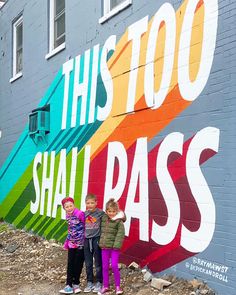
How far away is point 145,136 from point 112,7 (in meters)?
2.68

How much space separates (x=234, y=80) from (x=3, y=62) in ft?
31.4

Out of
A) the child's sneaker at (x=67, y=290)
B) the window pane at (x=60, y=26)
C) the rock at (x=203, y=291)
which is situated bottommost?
the child's sneaker at (x=67, y=290)

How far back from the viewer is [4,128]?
1311cm

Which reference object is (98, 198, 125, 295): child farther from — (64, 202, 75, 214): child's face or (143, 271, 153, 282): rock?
(64, 202, 75, 214): child's face

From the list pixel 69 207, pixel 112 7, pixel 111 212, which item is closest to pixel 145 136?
pixel 111 212

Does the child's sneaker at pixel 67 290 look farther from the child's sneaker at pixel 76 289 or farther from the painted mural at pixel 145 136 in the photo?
the painted mural at pixel 145 136

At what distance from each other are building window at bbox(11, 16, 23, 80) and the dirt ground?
4578mm

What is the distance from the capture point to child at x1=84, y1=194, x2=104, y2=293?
6.30 m

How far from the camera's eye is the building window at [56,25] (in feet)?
33.4

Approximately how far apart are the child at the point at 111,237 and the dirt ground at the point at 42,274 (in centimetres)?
22

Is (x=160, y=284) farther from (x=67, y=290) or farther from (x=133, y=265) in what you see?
(x=67, y=290)

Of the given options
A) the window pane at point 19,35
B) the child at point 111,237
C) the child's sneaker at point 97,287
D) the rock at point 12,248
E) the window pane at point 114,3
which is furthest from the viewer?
the window pane at point 19,35

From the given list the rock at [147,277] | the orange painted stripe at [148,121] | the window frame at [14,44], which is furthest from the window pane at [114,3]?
the window frame at [14,44]

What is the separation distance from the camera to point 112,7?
8.16 meters
